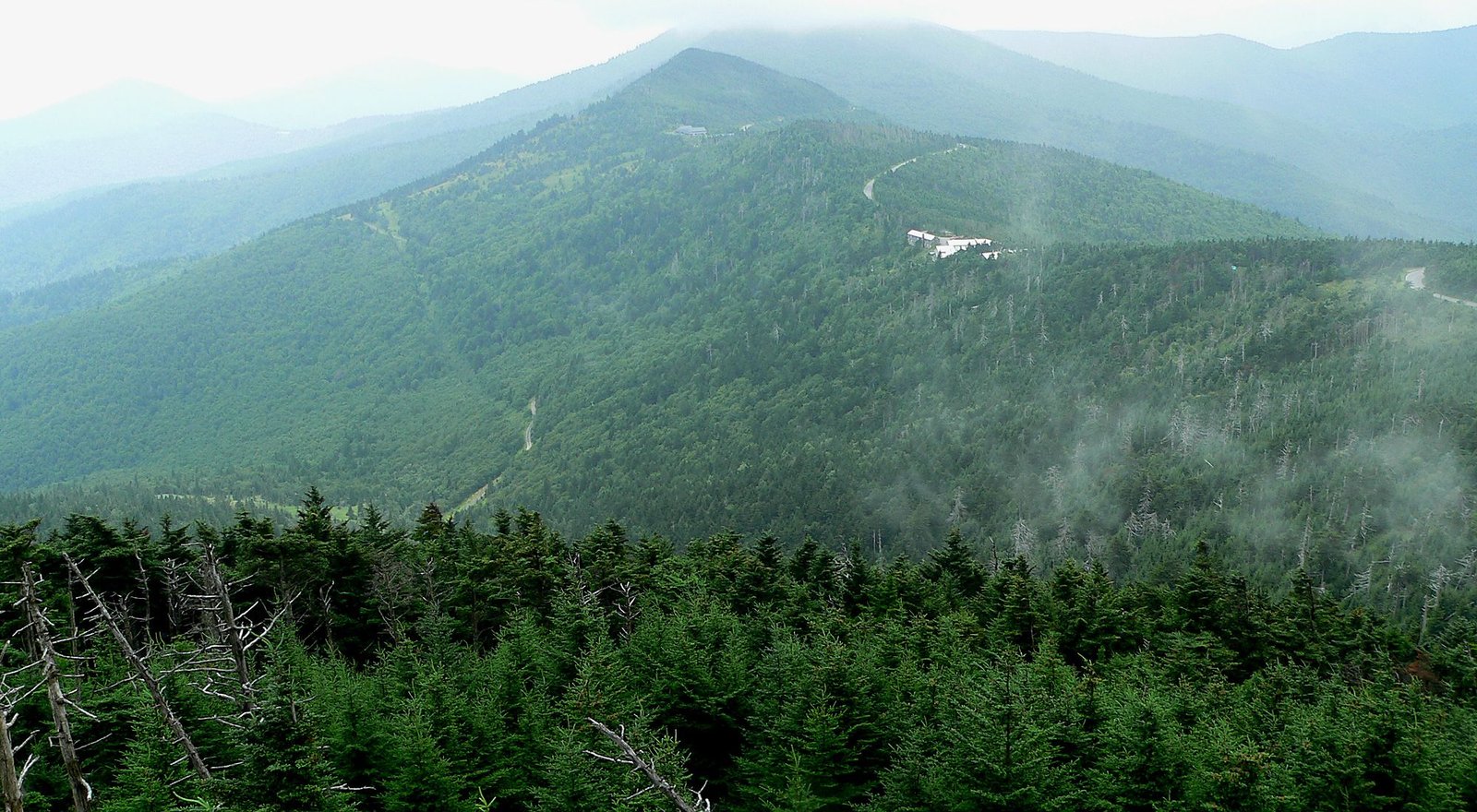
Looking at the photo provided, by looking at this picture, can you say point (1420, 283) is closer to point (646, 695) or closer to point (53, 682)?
point (646, 695)

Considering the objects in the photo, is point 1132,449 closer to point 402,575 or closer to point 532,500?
point 532,500

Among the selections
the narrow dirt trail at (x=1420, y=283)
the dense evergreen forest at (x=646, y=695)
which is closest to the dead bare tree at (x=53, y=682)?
the dense evergreen forest at (x=646, y=695)

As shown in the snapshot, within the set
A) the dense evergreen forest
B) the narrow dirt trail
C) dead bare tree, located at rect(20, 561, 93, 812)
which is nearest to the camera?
dead bare tree, located at rect(20, 561, 93, 812)

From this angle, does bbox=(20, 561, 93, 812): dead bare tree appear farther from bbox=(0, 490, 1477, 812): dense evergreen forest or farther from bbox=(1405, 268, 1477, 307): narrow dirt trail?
bbox=(1405, 268, 1477, 307): narrow dirt trail

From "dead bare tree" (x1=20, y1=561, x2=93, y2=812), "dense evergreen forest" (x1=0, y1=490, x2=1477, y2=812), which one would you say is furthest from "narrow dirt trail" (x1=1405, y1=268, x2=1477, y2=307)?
"dead bare tree" (x1=20, y1=561, x2=93, y2=812)

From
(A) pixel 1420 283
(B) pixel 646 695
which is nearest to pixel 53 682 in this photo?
(B) pixel 646 695

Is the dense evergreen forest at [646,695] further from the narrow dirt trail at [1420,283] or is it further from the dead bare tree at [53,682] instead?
the narrow dirt trail at [1420,283]

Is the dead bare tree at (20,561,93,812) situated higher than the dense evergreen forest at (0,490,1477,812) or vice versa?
the dead bare tree at (20,561,93,812)
